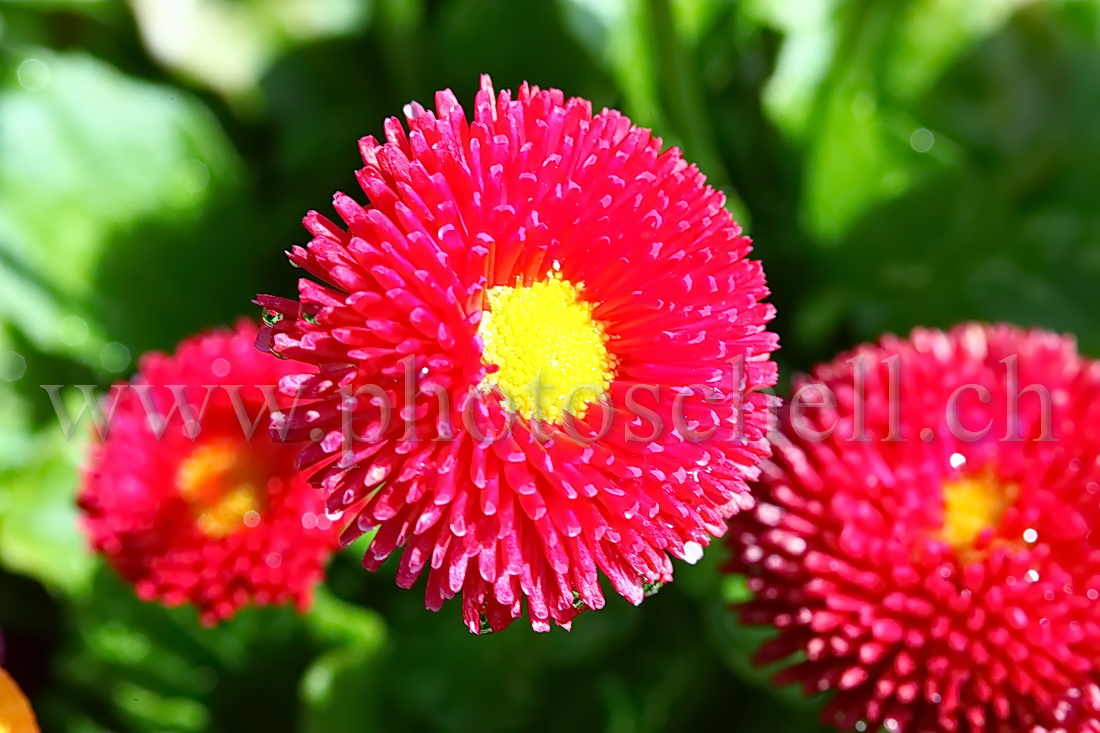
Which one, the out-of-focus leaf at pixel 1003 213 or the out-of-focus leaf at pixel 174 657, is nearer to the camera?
the out-of-focus leaf at pixel 174 657

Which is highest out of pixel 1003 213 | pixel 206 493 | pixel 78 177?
pixel 1003 213

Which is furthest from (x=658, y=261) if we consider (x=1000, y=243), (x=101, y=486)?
(x=1000, y=243)

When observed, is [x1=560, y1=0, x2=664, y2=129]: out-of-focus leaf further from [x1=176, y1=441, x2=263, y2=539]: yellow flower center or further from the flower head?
the flower head

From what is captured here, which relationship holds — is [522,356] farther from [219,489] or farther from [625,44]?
[625,44]

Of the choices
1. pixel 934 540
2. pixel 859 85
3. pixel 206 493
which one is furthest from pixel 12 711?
pixel 859 85

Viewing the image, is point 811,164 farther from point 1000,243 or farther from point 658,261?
point 658,261

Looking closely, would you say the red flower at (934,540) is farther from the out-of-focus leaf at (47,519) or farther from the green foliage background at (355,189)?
the out-of-focus leaf at (47,519)

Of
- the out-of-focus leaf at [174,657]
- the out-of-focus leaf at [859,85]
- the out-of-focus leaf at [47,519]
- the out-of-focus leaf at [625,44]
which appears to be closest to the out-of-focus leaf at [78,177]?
the out-of-focus leaf at [47,519]
